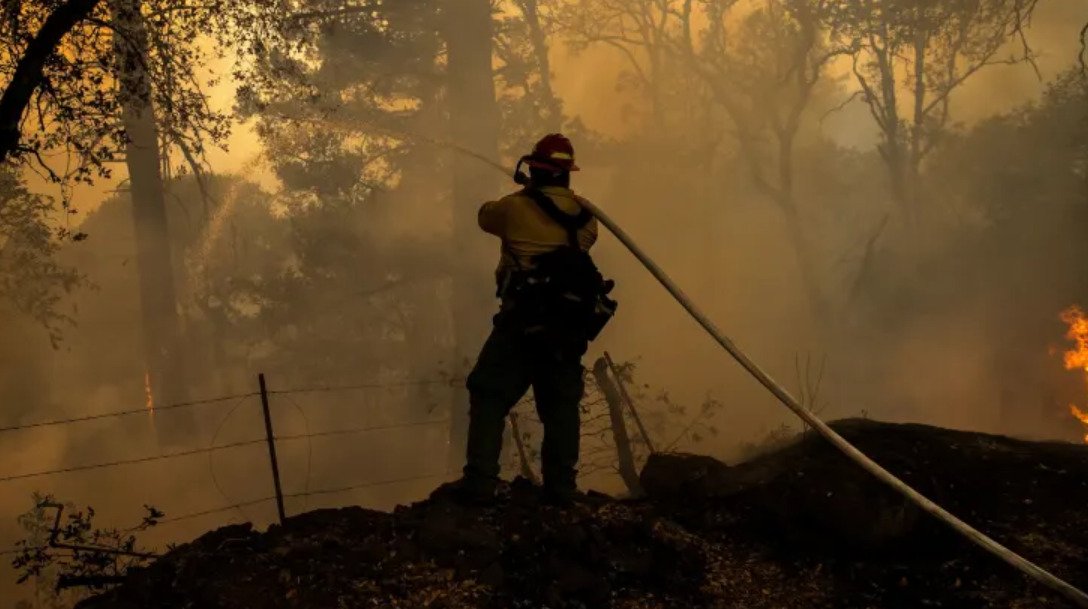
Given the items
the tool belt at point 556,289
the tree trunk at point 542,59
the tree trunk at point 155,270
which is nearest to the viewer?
the tool belt at point 556,289

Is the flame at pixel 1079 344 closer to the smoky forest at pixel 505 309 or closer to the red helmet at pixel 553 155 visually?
the smoky forest at pixel 505 309

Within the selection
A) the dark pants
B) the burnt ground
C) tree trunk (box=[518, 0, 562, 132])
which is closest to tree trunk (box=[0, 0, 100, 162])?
the burnt ground

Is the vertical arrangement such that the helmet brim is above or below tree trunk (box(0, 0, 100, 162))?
below

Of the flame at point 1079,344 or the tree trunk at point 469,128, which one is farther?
the flame at point 1079,344

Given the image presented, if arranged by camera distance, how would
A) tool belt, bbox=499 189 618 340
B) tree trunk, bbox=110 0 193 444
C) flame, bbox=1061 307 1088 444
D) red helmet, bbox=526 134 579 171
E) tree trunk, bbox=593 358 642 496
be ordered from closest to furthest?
tool belt, bbox=499 189 618 340 < red helmet, bbox=526 134 579 171 < tree trunk, bbox=593 358 642 496 < tree trunk, bbox=110 0 193 444 < flame, bbox=1061 307 1088 444

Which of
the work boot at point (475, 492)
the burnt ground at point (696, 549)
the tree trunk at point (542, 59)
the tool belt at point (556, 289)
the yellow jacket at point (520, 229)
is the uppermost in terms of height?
the tree trunk at point (542, 59)

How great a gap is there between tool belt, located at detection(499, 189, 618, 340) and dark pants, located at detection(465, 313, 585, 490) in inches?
3.1

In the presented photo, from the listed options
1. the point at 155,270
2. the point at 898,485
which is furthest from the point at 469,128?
the point at 898,485

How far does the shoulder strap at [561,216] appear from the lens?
452 cm

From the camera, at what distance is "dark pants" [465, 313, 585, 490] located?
4.48 metres

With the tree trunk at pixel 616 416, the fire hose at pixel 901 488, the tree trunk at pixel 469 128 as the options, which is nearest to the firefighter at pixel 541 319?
the fire hose at pixel 901 488

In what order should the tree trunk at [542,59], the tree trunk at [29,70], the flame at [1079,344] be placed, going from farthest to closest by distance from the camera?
the tree trunk at [542,59] → the flame at [1079,344] → the tree trunk at [29,70]

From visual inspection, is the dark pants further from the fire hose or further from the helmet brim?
the helmet brim

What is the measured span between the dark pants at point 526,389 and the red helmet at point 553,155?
3.10 feet
